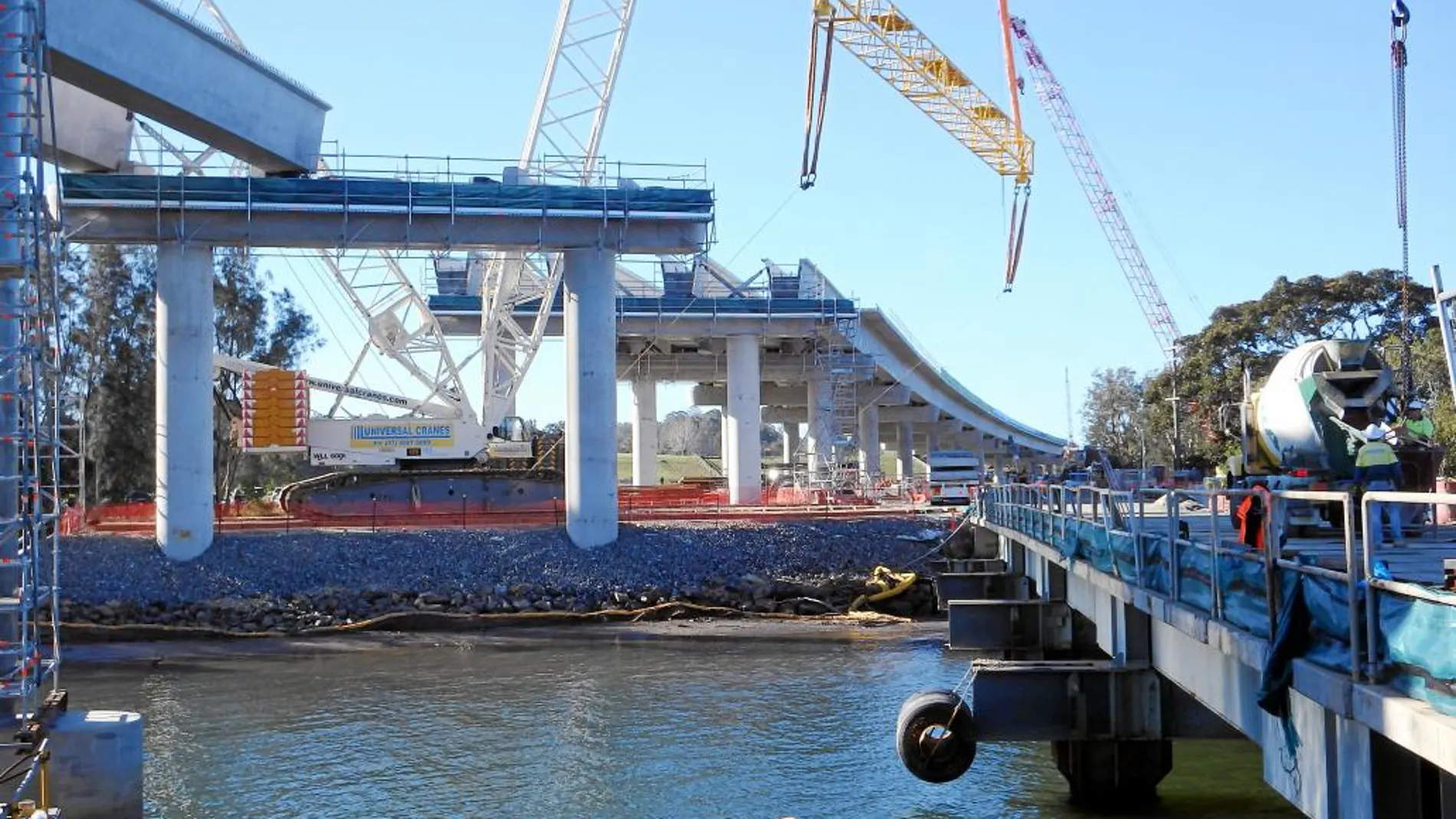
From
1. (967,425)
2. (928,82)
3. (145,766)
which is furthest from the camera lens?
(967,425)

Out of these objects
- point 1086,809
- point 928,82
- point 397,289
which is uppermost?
point 928,82

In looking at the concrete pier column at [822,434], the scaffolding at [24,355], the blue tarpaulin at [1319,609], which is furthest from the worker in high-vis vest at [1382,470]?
the concrete pier column at [822,434]

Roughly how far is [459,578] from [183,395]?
841 centimetres

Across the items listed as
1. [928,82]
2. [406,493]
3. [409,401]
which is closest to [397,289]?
[409,401]

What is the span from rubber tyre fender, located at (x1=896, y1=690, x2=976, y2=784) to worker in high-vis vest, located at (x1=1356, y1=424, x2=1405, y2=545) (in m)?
4.69

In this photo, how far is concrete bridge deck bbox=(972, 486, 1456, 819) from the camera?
656cm

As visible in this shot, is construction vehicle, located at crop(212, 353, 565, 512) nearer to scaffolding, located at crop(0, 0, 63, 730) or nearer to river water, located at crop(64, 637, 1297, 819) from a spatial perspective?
river water, located at crop(64, 637, 1297, 819)

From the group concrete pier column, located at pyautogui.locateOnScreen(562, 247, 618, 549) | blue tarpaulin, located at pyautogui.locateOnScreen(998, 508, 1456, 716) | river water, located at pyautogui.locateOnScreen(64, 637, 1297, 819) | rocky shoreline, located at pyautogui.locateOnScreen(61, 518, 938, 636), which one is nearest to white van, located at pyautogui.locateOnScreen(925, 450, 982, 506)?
rocky shoreline, located at pyautogui.locateOnScreen(61, 518, 938, 636)

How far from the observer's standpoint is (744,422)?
177ft

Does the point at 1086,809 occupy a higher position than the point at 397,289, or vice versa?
the point at 397,289

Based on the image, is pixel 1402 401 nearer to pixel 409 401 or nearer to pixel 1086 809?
pixel 1086 809

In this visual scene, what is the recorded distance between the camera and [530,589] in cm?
3491

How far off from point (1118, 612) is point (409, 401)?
35.5 metres

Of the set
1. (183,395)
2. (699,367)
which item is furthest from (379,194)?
(699,367)
